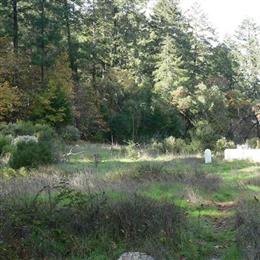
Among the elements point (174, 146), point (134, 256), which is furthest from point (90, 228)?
point (174, 146)

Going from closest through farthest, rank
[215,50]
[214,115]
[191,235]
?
[191,235]
[214,115]
[215,50]

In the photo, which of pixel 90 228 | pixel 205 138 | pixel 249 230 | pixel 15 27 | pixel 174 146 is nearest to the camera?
pixel 249 230

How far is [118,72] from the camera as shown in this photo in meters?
40.0

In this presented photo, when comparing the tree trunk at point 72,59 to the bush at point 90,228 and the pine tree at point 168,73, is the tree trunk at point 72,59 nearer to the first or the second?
the pine tree at point 168,73

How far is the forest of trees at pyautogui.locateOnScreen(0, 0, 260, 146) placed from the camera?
32469 mm

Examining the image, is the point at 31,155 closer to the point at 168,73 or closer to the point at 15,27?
the point at 15,27

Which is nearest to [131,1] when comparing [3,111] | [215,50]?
[215,50]

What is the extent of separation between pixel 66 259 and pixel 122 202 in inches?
57.0

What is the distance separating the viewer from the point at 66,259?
6164mm

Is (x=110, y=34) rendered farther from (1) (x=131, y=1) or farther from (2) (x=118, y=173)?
(2) (x=118, y=173)

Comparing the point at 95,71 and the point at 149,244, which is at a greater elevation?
the point at 95,71

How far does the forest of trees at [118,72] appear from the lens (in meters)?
32.5

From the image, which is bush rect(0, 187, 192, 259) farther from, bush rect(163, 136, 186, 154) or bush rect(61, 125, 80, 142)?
bush rect(61, 125, 80, 142)

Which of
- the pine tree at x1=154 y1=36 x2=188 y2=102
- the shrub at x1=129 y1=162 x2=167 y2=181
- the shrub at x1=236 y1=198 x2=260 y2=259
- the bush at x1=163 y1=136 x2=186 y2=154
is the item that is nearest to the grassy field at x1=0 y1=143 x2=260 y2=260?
the shrub at x1=236 y1=198 x2=260 y2=259
